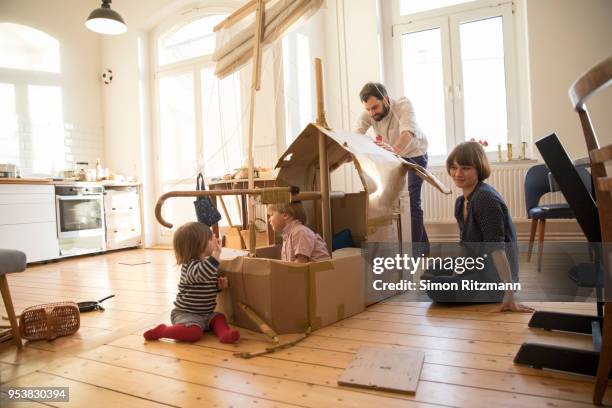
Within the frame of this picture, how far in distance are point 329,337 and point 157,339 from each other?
0.71 metres

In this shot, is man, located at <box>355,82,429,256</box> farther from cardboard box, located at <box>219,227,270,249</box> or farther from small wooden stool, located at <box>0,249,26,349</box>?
small wooden stool, located at <box>0,249,26,349</box>

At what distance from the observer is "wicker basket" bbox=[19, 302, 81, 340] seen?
1834 mm

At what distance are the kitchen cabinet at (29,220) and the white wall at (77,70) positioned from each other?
48.0 inches

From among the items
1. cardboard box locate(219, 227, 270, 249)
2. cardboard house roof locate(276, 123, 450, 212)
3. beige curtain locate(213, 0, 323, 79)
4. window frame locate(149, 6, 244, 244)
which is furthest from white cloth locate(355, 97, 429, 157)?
window frame locate(149, 6, 244, 244)

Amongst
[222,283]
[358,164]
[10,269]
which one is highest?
[358,164]

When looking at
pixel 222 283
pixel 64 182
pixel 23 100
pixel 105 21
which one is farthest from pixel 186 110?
pixel 222 283

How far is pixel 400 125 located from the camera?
2.73 meters

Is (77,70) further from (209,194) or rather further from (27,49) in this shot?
(209,194)

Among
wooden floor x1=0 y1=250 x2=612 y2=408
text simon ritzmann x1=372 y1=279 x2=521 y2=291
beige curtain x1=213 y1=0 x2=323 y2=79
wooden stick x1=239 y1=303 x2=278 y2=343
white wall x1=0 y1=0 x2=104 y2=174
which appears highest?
white wall x1=0 y1=0 x2=104 y2=174

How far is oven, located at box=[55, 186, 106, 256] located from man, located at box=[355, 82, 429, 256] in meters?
Answer: 3.42

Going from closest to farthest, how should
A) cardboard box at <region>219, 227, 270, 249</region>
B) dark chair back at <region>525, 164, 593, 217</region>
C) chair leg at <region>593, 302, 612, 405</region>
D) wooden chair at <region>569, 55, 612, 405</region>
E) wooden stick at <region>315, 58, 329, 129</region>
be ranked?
1. wooden chair at <region>569, 55, 612, 405</region>
2. chair leg at <region>593, 302, 612, 405</region>
3. wooden stick at <region>315, 58, 329, 129</region>
4. dark chair back at <region>525, 164, 593, 217</region>
5. cardboard box at <region>219, 227, 270, 249</region>

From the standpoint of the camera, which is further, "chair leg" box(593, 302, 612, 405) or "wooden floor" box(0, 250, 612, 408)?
"wooden floor" box(0, 250, 612, 408)

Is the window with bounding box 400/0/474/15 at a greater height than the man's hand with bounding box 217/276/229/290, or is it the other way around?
the window with bounding box 400/0/474/15

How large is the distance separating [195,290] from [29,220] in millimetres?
3328
